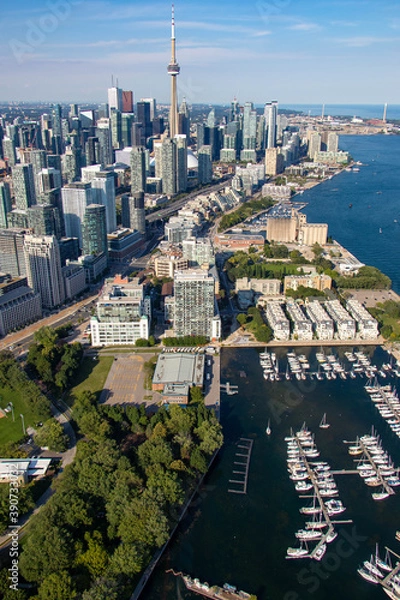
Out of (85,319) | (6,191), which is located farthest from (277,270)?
(6,191)

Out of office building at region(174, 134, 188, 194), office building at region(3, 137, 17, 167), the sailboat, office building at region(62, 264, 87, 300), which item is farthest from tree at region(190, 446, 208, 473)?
office building at region(3, 137, 17, 167)

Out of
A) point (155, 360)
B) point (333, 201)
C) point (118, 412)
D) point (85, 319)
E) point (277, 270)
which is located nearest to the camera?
point (118, 412)

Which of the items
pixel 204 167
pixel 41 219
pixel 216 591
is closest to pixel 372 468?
pixel 216 591

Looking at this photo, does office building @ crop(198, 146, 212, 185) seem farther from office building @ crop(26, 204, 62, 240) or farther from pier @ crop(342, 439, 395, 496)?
pier @ crop(342, 439, 395, 496)

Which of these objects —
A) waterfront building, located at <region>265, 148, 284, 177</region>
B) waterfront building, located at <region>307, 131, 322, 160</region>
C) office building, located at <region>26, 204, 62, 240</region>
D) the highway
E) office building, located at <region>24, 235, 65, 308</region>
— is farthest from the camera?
waterfront building, located at <region>307, 131, 322, 160</region>

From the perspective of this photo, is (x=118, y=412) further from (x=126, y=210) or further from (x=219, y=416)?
(x=126, y=210)

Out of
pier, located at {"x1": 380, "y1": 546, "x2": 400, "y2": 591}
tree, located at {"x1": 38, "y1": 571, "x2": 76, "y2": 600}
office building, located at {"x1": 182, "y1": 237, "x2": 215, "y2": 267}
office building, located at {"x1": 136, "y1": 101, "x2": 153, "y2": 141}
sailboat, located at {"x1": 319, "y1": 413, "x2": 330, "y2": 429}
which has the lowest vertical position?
pier, located at {"x1": 380, "y1": 546, "x2": 400, "y2": 591}
